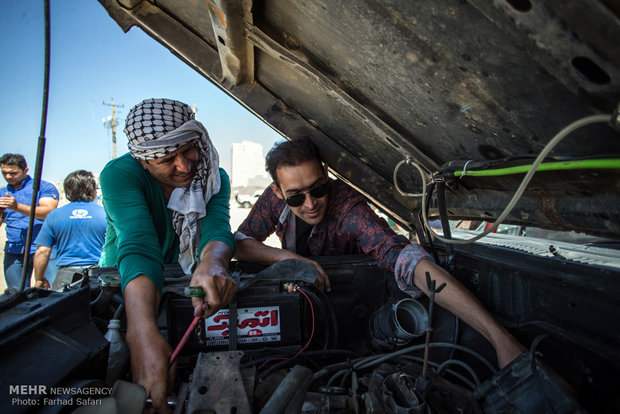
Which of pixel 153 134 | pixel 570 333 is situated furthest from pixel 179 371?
pixel 570 333

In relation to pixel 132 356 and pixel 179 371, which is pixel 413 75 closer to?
pixel 132 356

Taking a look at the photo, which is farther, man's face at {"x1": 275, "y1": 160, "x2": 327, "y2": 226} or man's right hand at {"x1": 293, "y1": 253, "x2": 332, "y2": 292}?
man's face at {"x1": 275, "y1": 160, "x2": 327, "y2": 226}

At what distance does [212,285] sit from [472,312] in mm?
1083

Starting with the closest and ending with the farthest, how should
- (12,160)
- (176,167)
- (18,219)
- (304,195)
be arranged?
(176,167), (304,195), (12,160), (18,219)

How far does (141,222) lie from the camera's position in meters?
1.48

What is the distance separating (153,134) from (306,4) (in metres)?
0.99

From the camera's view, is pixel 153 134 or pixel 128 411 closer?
pixel 128 411

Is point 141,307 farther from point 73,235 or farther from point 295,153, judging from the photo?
point 73,235

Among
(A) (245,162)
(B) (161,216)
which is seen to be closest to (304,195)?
(B) (161,216)

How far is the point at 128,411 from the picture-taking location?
2.79ft

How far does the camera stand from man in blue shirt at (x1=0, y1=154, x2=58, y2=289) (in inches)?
153

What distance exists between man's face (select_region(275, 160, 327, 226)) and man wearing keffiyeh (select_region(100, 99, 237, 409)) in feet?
1.28

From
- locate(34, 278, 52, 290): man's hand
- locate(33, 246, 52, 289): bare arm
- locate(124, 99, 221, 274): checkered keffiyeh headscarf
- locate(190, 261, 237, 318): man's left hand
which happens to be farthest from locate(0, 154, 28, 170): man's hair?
locate(190, 261, 237, 318): man's left hand

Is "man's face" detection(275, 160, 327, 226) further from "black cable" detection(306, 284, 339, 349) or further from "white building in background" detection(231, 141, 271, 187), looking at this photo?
"white building in background" detection(231, 141, 271, 187)
